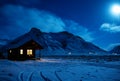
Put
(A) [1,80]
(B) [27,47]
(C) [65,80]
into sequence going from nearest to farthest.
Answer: (A) [1,80]
(C) [65,80]
(B) [27,47]

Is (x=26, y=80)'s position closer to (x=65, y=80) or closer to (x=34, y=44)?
(x=65, y=80)

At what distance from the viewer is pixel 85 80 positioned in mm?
11742

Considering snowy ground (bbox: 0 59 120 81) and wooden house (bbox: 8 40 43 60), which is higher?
wooden house (bbox: 8 40 43 60)

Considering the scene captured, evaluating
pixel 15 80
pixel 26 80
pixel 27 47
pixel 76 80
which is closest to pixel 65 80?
pixel 76 80

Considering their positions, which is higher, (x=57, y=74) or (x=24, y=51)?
(x=24, y=51)

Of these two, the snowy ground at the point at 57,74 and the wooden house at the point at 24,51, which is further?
the wooden house at the point at 24,51

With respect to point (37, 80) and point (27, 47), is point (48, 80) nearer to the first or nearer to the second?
point (37, 80)

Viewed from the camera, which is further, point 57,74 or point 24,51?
point 24,51

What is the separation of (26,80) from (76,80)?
11.2 ft

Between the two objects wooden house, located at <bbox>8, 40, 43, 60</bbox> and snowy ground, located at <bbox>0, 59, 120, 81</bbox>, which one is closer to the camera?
snowy ground, located at <bbox>0, 59, 120, 81</bbox>

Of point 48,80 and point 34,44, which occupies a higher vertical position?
point 34,44

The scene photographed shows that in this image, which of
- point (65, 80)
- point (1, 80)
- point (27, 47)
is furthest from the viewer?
point (27, 47)

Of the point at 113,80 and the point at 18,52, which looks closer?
Result: the point at 113,80

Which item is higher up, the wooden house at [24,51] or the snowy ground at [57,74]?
the wooden house at [24,51]
